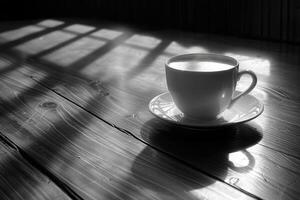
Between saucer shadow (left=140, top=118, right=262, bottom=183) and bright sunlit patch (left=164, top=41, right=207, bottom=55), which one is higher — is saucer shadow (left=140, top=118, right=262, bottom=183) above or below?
above

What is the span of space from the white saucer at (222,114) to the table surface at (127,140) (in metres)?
0.02

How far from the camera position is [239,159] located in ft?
1.53

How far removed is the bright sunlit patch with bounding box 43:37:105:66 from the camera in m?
1.04

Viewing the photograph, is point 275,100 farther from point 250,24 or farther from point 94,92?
point 250,24

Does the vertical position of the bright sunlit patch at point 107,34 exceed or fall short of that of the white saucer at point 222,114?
it falls short

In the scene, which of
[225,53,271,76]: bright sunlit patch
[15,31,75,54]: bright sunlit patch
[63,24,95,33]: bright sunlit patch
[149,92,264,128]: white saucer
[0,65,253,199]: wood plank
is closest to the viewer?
[0,65,253,199]: wood plank

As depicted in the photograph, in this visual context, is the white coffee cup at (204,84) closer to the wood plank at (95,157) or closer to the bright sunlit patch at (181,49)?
the wood plank at (95,157)

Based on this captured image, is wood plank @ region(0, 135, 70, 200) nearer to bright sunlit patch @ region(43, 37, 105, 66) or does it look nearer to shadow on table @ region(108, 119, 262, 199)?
shadow on table @ region(108, 119, 262, 199)

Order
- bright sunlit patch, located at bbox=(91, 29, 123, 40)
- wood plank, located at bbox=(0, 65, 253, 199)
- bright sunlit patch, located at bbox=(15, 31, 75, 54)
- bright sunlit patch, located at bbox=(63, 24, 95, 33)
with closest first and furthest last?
wood plank, located at bbox=(0, 65, 253, 199) < bright sunlit patch, located at bbox=(15, 31, 75, 54) < bright sunlit patch, located at bbox=(91, 29, 123, 40) < bright sunlit patch, located at bbox=(63, 24, 95, 33)

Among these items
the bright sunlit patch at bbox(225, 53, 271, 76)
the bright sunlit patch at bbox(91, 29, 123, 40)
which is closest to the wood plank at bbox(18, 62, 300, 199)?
the bright sunlit patch at bbox(225, 53, 271, 76)

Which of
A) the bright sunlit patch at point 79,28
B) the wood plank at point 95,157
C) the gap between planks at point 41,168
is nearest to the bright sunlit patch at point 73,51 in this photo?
the bright sunlit patch at point 79,28

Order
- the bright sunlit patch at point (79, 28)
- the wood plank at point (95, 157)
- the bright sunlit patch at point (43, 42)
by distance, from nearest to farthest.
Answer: the wood plank at point (95, 157)
the bright sunlit patch at point (43, 42)
the bright sunlit patch at point (79, 28)

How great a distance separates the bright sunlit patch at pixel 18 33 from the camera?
1.38 meters

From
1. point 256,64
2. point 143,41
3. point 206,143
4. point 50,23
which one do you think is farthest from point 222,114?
point 50,23
